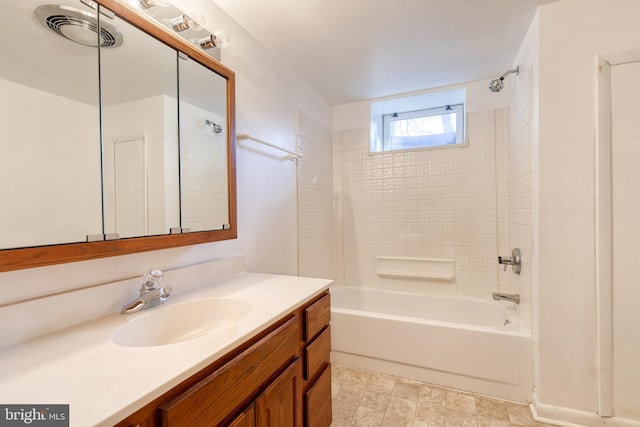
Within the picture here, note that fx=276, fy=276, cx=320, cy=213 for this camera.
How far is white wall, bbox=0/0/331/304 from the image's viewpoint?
1088 mm

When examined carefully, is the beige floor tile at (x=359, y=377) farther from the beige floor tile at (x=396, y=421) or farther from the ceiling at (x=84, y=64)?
the ceiling at (x=84, y=64)

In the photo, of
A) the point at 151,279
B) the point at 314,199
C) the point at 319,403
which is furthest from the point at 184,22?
the point at 319,403

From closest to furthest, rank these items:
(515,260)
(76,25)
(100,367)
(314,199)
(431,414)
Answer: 1. (100,367)
2. (76,25)
3. (431,414)
4. (515,260)
5. (314,199)

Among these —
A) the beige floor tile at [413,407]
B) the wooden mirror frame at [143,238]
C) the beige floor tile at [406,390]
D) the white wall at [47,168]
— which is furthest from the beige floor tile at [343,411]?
the white wall at [47,168]

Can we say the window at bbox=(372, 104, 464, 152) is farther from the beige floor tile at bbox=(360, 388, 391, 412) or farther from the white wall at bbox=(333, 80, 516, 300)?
the beige floor tile at bbox=(360, 388, 391, 412)

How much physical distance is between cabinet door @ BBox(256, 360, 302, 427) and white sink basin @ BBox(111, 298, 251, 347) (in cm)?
26

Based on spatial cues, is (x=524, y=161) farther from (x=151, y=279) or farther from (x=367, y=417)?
(x=151, y=279)

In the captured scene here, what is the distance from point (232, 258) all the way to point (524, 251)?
189 cm

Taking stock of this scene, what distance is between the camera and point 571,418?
59.0 inches

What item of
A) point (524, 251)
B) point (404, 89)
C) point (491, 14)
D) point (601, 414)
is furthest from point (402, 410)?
point (404, 89)

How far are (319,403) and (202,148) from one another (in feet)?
4.40

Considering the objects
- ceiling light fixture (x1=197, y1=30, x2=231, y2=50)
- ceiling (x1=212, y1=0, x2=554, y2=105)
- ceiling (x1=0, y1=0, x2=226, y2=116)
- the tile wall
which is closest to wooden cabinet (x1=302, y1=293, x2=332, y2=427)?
the tile wall

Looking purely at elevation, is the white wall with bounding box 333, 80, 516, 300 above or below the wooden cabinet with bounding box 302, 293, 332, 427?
above

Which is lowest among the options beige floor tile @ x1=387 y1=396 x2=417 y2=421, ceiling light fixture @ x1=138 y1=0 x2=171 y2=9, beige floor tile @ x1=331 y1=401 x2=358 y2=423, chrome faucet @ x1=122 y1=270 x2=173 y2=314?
beige floor tile @ x1=387 y1=396 x2=417 y2=421
